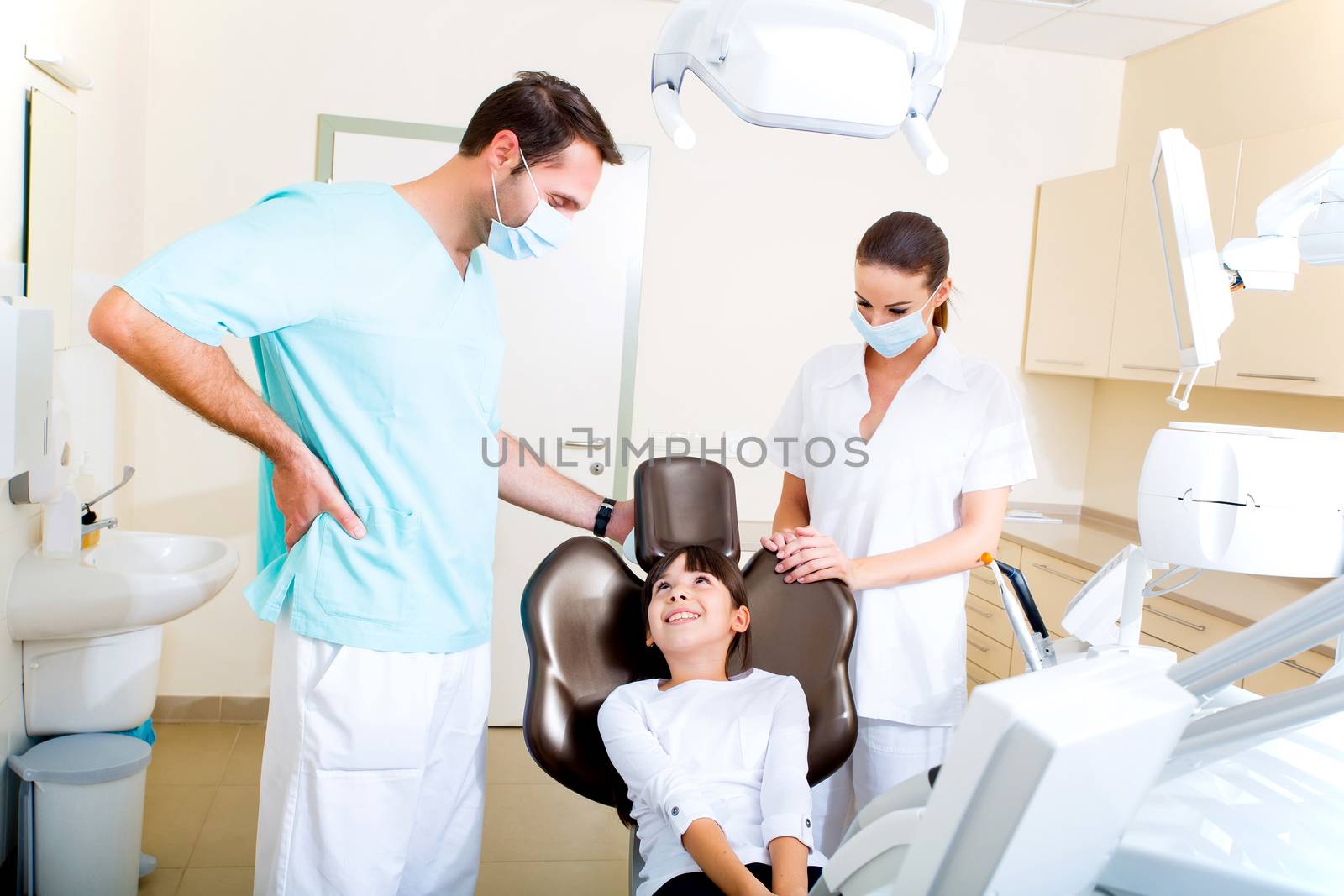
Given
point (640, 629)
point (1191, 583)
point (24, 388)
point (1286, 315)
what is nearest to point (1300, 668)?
point (1191, 583)

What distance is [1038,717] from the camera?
48cm

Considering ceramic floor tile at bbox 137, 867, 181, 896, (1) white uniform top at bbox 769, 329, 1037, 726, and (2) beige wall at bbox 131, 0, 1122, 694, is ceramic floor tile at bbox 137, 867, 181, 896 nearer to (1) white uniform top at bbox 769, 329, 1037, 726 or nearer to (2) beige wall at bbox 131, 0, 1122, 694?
(2) beige wall at bbox 131, 0, 1122, 694

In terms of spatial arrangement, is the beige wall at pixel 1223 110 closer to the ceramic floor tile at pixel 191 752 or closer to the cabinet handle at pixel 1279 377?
the cabinet handle at pixel 1279 377

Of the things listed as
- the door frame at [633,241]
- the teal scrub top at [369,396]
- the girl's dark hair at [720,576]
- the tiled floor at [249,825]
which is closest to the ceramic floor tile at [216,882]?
the tiled floor at [249,825]

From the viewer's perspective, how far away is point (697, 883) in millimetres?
1382

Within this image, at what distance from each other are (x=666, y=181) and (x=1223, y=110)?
5.83 feet

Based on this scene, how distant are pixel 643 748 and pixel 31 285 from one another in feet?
5.60

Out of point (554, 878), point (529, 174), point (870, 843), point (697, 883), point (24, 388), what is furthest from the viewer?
point (554, 878)

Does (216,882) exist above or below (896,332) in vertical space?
below

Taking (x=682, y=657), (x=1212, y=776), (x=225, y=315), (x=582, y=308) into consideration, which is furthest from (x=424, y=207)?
(x=582, y=308)

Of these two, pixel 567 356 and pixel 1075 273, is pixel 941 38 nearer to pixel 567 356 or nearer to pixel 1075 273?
pixel 567 356

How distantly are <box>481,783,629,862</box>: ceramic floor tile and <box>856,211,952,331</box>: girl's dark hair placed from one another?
1.72 m

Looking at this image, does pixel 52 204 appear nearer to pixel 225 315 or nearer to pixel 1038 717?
pixel 225 315

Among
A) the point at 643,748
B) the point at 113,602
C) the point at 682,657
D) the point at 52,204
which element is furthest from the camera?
the point at 52,204
